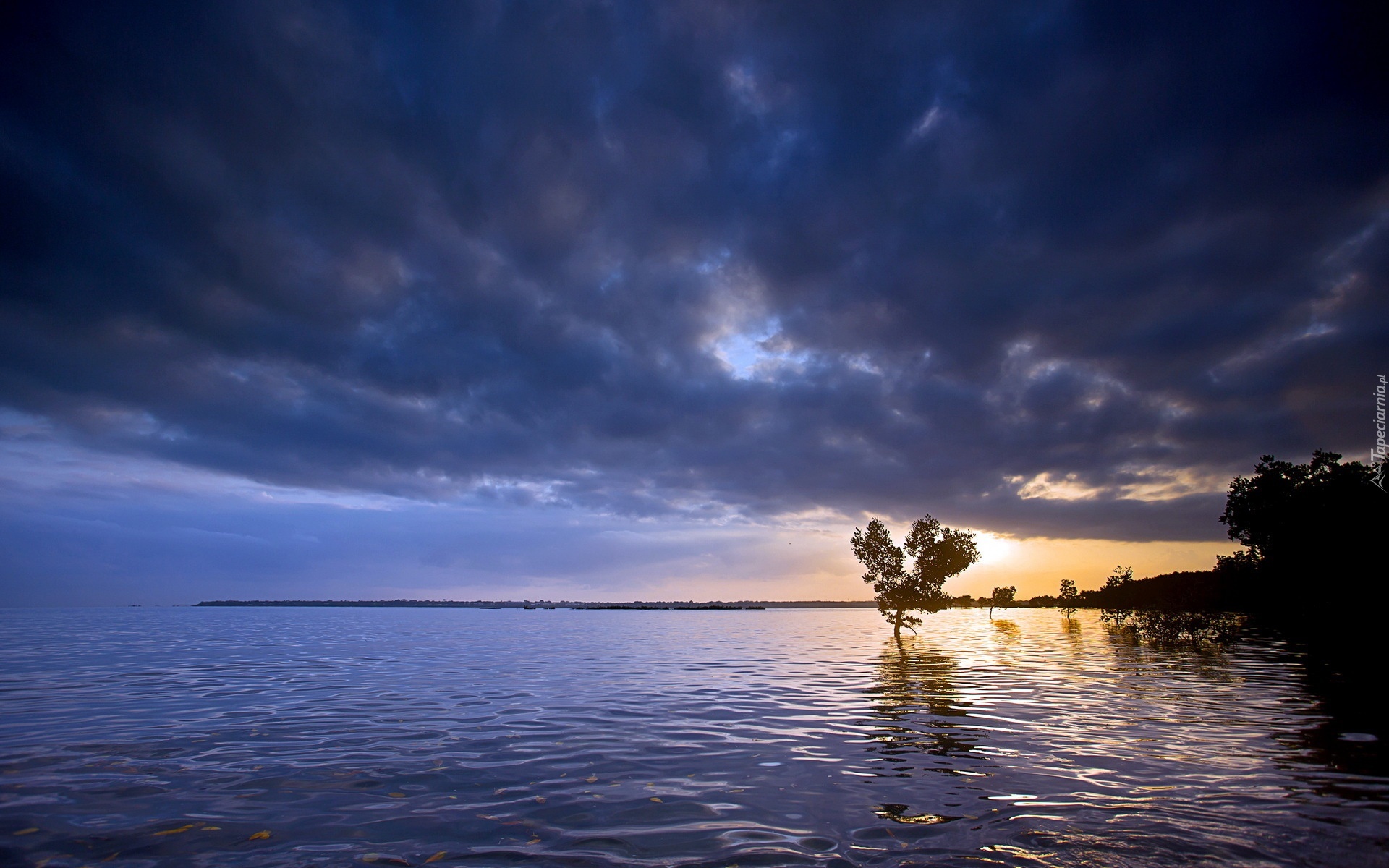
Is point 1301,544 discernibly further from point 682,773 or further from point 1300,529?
point 682,773

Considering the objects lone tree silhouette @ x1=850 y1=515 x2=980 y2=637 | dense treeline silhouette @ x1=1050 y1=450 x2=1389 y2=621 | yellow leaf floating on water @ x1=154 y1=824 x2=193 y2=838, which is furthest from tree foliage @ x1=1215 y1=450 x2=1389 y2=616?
yellow leaf floating on water @ x1=154 y1=824 x2=193 y2=838

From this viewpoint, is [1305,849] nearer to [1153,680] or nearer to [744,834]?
[744,834]

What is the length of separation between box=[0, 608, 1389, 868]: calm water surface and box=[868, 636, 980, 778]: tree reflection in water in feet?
0.45

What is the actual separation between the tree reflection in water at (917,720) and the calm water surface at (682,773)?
14 centimetres

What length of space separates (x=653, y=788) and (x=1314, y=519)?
70.3m

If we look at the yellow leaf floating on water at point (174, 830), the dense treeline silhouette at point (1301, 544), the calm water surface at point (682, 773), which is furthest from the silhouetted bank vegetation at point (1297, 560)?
the yellow leaf floating on water at point (174, 830)

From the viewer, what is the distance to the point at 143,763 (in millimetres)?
14055

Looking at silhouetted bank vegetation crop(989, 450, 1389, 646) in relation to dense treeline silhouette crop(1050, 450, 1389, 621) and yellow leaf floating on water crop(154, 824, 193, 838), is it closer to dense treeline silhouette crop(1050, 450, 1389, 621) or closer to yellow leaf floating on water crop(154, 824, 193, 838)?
dense treeline silhouette crop(1050, 450, 1389, 621)

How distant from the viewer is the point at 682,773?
1340cm

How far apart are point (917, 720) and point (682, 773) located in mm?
9427

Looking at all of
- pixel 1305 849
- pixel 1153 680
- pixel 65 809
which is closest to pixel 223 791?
pixel 65 809

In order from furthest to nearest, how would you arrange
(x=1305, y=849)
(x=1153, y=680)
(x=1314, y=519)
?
(x=1314, y=519) → (x=1153, y=680) → (x=1305, y=849)

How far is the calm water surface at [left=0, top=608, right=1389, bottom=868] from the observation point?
29.6 ft

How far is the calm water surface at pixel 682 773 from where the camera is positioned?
9.03 m
